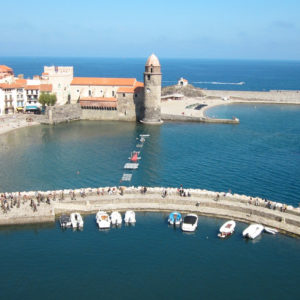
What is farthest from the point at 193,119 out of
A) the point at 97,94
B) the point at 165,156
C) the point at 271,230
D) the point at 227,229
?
the point at 227,229

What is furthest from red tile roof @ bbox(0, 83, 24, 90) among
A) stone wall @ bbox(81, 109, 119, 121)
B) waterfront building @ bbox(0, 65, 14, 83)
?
stone wall @ bbox(81, 109, 119, 121)

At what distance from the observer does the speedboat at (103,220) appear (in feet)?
110

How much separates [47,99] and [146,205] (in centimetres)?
5268

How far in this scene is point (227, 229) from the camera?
32.5m

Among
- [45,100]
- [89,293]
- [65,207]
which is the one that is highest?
[45,100]

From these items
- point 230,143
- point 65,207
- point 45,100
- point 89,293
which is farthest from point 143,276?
point 45,100

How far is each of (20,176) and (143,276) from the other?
2484cm

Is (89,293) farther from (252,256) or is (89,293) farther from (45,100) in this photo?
(45,100)

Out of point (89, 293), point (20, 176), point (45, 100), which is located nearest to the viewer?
point (89, 293)

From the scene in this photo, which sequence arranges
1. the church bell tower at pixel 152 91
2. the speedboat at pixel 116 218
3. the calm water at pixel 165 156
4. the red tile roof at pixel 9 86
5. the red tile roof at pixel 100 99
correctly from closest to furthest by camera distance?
the speedboat at pixel 116 218 → the calm water at pixel 165 156 → the church bell tower at pixel 152 91 → the red tile roof at pixel 9 86 → the red tile roof at pixel 100 99

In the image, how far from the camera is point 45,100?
272ft

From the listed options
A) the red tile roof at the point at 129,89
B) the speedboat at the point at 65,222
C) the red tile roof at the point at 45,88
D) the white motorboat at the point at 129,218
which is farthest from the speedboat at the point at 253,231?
the red tile roof at the point at 45,88

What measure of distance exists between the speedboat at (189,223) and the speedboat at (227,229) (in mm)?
2223

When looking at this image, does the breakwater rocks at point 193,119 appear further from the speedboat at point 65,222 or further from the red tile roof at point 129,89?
the speedboat at point 65,222
